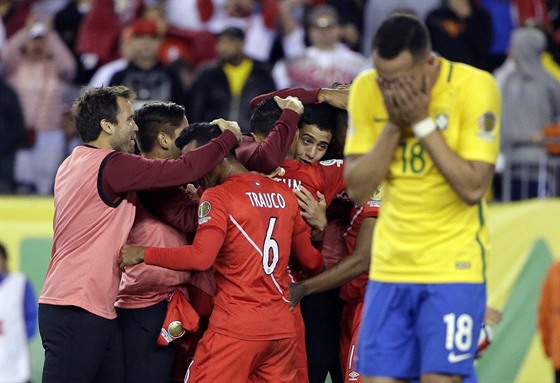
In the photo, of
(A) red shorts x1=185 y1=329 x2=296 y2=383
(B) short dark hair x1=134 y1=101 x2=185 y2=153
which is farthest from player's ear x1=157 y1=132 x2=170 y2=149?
(A) red shorts x1=185 y1=329 x2=296 y2=383

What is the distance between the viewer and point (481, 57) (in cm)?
1117

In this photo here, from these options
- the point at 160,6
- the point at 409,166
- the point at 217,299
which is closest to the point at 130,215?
the point at 217,299

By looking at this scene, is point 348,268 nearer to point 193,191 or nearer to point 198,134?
point 193,191

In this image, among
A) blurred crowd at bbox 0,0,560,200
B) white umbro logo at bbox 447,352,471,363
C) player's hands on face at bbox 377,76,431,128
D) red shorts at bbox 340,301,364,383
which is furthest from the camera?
blurred crowd at bbox 0,0,560,200

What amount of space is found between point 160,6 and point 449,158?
772cm

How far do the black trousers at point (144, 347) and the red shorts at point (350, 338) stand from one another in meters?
0.96

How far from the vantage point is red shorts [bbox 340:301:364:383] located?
599 centimetres

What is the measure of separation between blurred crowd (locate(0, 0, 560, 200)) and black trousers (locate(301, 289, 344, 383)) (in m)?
3.37

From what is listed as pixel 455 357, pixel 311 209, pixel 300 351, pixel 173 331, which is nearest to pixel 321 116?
pixel 311 209

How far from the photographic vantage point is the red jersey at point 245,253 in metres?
5.39

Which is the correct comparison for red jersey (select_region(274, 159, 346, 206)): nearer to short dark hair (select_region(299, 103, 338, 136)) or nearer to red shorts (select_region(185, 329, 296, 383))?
short dark hair (select_region(299, 103, 338, 136))

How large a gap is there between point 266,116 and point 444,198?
1.79 meters

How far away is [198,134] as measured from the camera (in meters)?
5.73

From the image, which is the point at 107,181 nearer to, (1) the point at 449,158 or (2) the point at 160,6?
(1) the point at 449,158
